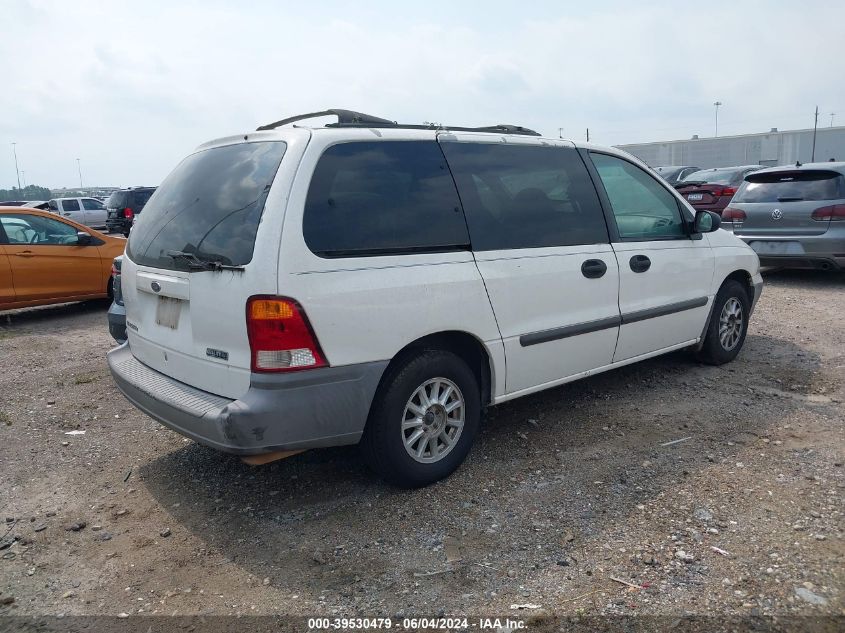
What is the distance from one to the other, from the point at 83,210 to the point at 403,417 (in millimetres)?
29065

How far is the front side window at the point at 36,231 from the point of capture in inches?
351

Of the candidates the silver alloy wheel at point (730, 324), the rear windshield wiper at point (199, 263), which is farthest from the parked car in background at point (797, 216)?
the rear windshield wiper at point (199, 263)

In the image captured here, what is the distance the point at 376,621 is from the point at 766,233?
28.0ft

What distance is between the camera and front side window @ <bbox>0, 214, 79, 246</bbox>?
8906 millimetres

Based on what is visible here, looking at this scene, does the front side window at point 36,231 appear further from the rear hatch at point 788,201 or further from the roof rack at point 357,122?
the rear hatch at point 788,201

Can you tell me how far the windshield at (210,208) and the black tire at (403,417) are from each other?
Answer: 3.14ft

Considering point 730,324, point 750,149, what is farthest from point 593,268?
point 750,149

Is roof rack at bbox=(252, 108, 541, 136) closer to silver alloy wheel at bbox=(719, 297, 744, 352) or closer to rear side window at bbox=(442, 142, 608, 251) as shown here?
rear side window at bbox=(442, 142, 608, 251)

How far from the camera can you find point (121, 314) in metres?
5.23

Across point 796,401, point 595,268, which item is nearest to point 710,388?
point 796,401

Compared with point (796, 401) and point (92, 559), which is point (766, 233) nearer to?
point (796, 401)

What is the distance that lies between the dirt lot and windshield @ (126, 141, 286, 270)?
1.34m

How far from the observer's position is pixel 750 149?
1960 inches

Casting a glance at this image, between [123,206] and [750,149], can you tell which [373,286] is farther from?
[750,149]
